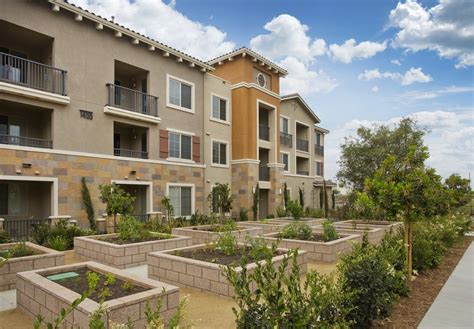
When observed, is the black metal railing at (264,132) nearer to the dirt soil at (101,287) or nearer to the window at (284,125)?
the window at (284,125)

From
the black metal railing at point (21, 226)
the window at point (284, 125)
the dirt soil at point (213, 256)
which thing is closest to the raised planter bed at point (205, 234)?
the dirt soil at point (213, 256)

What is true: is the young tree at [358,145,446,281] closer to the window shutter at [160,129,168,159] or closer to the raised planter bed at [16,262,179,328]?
the raised planter bed at [16,262,179,328]

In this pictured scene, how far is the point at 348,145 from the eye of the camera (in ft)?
→ 92.0

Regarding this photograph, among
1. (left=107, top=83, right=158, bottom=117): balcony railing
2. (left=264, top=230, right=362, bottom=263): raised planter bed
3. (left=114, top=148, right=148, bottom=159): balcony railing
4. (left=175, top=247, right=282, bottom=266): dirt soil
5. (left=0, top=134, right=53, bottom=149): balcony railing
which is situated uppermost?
(left=107, top=83, right=158, bottom=117): balcony railing

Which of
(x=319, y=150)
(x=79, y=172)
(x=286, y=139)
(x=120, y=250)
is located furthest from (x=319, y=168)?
(x=120, y=250)

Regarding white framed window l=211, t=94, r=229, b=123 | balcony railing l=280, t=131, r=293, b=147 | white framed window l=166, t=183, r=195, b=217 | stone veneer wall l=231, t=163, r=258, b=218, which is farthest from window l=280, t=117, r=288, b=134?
white framed window l=166, t=183, r=195, b=217

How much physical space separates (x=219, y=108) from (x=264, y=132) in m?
4.64

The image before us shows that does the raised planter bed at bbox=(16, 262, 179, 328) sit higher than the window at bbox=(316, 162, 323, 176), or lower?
lower

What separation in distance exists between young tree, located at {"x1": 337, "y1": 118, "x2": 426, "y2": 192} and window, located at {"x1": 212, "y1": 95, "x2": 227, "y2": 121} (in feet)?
37.2

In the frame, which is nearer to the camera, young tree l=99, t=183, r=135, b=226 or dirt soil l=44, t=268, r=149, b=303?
dirt soil l=44, t=268, r=149, b=303

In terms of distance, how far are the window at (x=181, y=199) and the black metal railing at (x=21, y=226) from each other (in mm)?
6770

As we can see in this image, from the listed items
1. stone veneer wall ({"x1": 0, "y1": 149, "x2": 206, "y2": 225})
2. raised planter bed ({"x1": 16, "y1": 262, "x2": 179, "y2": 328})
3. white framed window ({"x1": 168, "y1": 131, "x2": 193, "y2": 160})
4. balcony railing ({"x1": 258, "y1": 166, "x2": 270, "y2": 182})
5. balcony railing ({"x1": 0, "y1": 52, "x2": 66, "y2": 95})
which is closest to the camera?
raised planter bed ({"x1": 16, "y1": 262, "x2": 179, "y2": 328})

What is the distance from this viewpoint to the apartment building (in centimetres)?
1427

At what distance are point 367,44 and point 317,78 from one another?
3.96 meters
